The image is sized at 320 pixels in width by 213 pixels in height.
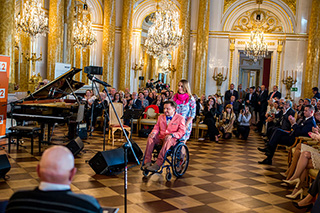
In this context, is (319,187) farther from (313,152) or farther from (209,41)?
(209,41)

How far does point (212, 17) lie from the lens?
1565 centimetres

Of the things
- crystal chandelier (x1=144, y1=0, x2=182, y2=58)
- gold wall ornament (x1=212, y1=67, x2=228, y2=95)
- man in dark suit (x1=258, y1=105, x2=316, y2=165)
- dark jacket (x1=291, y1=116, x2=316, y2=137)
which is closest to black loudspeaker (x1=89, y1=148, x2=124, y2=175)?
man in dark suit (x1=258, y1=105, x2=316, y2=165)

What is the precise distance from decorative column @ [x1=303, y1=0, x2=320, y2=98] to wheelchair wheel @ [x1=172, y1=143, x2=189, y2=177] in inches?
410

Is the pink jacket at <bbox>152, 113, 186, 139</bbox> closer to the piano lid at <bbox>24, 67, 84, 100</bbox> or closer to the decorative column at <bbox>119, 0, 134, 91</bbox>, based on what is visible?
the piano lid at <bbox>24, 67, 84, 100</bbox>

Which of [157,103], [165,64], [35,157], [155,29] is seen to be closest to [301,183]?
A: [35,157]

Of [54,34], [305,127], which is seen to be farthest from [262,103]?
[54,34]

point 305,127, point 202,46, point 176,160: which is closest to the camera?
point 176,160

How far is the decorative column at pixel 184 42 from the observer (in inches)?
606

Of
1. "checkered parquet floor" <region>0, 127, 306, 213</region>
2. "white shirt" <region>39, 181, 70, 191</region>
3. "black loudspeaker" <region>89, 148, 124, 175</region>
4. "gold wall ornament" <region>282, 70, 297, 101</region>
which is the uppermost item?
"gold wall ornament" <region>282, 70, 297, 101</region>

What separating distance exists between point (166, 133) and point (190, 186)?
944 millimetres

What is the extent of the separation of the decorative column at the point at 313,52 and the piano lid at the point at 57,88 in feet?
34.2

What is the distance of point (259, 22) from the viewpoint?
15.4 metres

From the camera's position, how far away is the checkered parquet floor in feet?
13.7

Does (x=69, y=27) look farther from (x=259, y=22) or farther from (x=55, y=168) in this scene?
(x=55, y=168)
